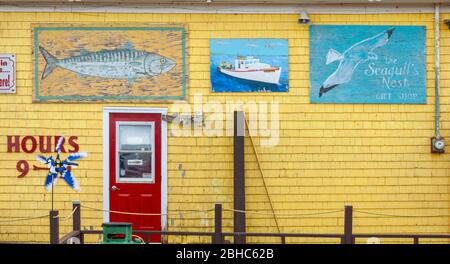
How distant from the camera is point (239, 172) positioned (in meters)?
13.5

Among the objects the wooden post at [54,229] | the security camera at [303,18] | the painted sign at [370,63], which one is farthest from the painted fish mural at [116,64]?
the wooden post at [54,229]

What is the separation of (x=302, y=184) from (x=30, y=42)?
5.51 metres

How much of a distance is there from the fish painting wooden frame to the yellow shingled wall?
0.16 meters

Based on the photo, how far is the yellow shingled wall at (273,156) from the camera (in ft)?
44.7

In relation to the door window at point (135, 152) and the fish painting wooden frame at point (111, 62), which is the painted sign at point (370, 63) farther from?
the door window at point (135, 152)

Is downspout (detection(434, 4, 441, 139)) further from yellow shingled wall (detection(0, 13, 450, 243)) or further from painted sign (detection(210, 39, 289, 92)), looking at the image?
painted sign (detection(210, 39, 289, 92))

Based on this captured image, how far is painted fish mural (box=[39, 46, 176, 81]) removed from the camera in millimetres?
13672

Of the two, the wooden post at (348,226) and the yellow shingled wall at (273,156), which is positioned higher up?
the yellow shingled wall at (273,156)

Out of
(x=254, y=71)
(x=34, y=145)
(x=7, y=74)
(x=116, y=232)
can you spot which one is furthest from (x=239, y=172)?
(x=7, y=74)

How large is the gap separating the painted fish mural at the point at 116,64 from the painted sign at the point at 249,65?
0.85 m

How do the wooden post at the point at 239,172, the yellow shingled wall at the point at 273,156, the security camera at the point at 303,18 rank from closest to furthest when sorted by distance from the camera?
the wooden post at the point at 239,172 < the security camera at the point at 303,18 < the yellow shingled wall at the point at 273,156

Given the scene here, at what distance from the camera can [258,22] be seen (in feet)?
45.1

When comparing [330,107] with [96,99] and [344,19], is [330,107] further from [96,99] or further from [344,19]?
[96,99]
